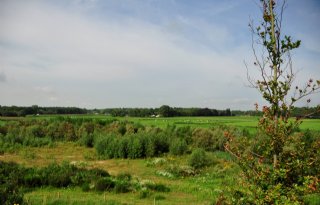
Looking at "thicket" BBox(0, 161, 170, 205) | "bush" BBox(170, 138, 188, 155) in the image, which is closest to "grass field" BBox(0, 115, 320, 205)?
"thicket" BBox(0, 161, 170, 205)

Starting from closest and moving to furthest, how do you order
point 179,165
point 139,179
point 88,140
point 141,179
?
point 139,179, point 141,179, point 179,165, point 88,140

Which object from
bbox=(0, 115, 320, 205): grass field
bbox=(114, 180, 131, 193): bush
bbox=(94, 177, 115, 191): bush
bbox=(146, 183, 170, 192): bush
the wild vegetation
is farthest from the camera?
bbox=(146, 183, 170, 192): bush

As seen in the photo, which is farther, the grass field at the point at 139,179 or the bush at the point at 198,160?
the bush at the point at 198,160

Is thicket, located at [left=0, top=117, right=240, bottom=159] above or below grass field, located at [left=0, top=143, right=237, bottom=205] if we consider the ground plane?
above

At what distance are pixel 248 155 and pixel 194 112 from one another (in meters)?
106

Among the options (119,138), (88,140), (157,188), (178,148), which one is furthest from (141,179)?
(88,140)

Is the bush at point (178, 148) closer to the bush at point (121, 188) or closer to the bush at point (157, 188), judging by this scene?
the bush at point (157, 188)

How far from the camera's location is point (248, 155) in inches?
237

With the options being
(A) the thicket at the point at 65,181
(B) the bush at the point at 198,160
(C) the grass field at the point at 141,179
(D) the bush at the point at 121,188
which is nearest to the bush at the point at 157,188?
(A) the thicket at the point at 65,181

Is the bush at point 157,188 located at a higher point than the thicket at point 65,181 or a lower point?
lower

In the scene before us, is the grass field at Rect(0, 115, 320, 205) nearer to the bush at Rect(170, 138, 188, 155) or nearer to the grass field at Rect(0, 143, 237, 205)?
the grass field at Rect(0, 143, 237, 205)

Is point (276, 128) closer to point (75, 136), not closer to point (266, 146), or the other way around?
point (266, 146)

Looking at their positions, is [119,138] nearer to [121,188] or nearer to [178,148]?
[178,148]

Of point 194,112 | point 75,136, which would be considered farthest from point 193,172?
point 194,112
